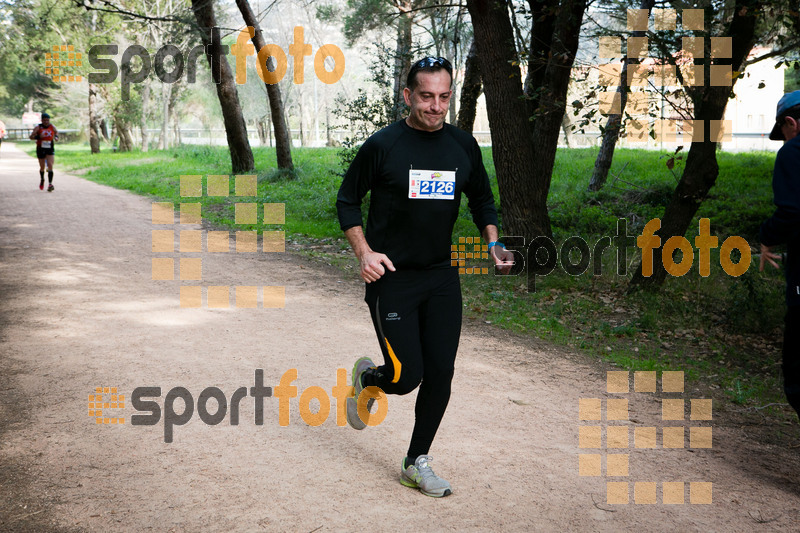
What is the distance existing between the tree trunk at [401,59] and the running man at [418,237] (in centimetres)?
1120

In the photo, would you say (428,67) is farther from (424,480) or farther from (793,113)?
(424,480)

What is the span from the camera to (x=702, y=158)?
9.08 m

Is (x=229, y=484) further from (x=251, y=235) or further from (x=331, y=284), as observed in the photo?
(x=251, y=235)

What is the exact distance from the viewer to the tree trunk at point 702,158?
8.75 meters

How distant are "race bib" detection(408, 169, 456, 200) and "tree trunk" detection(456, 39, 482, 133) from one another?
11593 mm

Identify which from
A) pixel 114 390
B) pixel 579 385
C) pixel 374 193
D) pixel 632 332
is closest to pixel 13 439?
pixel 114 390

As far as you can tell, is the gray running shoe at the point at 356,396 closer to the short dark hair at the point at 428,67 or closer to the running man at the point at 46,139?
the short dark hair at the point at 428,67

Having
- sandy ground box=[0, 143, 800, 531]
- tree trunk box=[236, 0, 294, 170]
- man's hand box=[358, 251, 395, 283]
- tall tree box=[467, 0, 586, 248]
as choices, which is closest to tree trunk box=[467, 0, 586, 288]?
tall tree box=[467, 0, 586, 248]

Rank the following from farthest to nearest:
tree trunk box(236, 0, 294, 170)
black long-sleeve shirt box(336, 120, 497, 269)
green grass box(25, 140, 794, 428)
A: tree trunk box(236, 0, 294, 170), green grass box(25, 140, 794, 428), black long-sleeve shirt box(336, 120, 497, 269)

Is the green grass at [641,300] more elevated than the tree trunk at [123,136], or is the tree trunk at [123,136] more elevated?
the tree trunk at [123,136]

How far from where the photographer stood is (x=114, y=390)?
573 centimetres

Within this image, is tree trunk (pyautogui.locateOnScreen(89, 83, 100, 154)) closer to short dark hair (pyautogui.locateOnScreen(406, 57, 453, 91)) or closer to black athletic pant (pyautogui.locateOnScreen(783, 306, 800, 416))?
short dark hair (pyautogui.locateOnScreen(406, 57, 453, 91))

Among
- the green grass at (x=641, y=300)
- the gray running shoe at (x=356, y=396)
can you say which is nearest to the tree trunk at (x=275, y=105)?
the green grass at (x=641, y=300)

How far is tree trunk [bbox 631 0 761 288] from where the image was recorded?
28.7 feet
